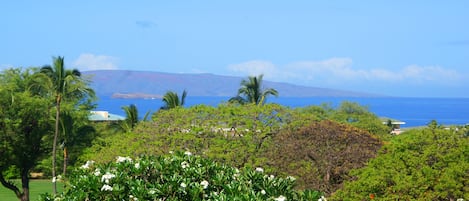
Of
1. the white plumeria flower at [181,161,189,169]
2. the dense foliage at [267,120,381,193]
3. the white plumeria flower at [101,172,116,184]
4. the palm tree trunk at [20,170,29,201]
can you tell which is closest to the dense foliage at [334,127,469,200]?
the dense foliage at [267,120,381,193]

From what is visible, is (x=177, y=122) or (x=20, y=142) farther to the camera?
(x=20, y=142)

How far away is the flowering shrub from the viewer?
324 inches

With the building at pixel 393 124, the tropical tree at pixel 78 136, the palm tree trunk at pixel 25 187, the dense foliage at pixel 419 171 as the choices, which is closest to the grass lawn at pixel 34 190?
the tropical tree at pixel 78 136

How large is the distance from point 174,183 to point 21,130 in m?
25.4

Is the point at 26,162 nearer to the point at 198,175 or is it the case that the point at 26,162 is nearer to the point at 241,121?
the point at 241,121

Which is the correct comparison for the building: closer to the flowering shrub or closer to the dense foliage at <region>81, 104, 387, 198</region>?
the dense foliage at <region>81, 104, 387, 198</region>

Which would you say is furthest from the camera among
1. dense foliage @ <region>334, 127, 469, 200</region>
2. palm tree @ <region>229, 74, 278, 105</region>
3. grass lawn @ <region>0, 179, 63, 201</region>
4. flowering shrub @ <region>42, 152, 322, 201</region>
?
palm tree @ <region>229, 74, 278, 105</region>

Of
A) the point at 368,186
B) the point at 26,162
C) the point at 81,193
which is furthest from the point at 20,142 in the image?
the point at 81,193

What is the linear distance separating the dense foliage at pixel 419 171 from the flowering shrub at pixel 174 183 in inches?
180

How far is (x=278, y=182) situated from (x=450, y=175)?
528 centimetres

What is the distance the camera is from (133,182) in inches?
337

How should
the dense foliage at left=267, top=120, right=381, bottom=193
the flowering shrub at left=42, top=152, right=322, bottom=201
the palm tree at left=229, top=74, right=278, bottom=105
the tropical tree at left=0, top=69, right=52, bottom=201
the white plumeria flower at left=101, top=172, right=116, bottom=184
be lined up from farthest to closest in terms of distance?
the palm tree at left=229, top=74, right=278, bottom=105
the tropical tree at left=0, top=69, right=52, bottom=201
the dense foliage at left=267, top=120, right=381, bottom=193
the white plumeria flower at left=101, top=172, right=116, bottom=184
the flowering shrub at left=42, top=152, right=322, bottom=201

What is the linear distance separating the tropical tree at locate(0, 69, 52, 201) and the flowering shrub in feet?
74.8

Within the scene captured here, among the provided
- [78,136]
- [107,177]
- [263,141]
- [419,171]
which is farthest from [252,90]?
[107,177]
